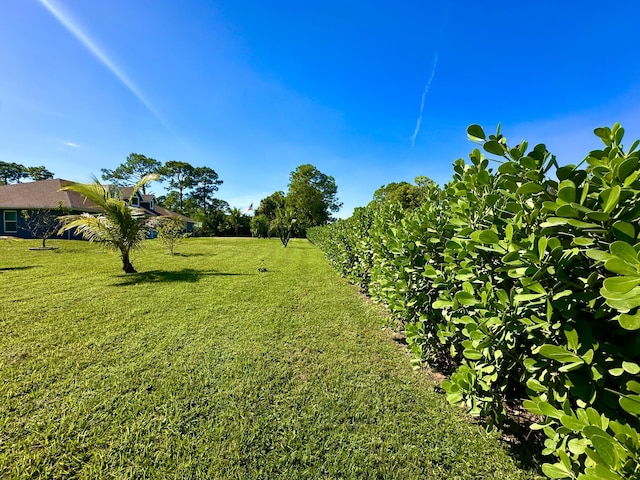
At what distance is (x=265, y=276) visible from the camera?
8188mm

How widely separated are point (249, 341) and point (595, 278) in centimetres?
356

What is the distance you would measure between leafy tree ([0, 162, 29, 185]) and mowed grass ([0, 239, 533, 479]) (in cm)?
5327

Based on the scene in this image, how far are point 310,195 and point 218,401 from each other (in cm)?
4136

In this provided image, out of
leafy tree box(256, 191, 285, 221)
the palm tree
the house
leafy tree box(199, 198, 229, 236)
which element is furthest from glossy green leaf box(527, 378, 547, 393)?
leafy tree box(256, 191, 285, 221)

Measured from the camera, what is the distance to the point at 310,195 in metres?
42.8

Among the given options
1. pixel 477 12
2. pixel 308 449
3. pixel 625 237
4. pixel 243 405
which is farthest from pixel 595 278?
pixel 477 12

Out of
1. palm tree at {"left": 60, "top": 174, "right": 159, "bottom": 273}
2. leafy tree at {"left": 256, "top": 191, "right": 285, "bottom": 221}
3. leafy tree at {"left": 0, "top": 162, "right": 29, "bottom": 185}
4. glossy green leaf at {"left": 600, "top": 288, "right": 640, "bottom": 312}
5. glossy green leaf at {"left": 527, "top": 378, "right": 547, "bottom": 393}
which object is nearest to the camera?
glossy green leaf at {"left": 600, "top": 288, "right": 640, "bottom": 312}

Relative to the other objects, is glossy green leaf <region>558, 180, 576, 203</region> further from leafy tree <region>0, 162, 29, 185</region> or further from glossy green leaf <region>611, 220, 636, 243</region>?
leafy tree <region>0, 162, 29, 185</region>

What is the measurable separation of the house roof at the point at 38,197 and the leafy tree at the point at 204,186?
23.5 metres

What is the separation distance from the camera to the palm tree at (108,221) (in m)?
7.26

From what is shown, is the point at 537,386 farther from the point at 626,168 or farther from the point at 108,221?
the point at 108,221

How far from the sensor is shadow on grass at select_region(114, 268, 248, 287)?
705 cm

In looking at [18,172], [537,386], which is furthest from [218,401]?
[18,172]

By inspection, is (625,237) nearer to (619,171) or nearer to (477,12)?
(619,171)
